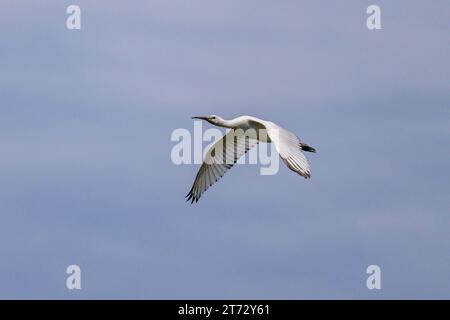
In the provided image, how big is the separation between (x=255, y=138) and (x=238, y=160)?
76.8 inches

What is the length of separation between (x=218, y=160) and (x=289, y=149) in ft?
27.2

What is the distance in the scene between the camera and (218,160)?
54250mm

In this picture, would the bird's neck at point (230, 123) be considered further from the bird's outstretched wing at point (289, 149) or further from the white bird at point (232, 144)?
the bird's outstretched wing at point (289, 149)

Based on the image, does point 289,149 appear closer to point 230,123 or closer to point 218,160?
point 230,123

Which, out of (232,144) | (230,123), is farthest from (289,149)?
(232,144)

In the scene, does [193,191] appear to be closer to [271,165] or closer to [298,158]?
[271,165]

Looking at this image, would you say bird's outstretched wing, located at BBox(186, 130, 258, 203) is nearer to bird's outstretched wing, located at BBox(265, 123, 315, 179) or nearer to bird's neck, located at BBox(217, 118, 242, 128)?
bird's neck, located at BBox(217, 118, 242, 128)

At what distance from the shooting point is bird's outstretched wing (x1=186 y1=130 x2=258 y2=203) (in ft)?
177

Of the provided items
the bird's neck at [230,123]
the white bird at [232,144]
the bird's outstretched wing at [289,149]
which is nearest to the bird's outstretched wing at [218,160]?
the white bird at [232,144]

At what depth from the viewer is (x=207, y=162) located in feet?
178

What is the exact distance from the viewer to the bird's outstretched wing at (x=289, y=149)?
44812 mm

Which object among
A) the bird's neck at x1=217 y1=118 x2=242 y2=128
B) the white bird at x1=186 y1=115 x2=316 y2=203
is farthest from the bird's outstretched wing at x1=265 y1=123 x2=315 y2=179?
the bird's neck at x1=217 y1=118 x2=242 y2=128

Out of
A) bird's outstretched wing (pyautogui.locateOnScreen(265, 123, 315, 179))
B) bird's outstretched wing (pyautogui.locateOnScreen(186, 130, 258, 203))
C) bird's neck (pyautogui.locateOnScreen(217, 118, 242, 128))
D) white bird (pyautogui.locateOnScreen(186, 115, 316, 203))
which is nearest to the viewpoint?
bird's outstretched wing (pyautogui.locateOnScreen(265, 123, 315, 179))
